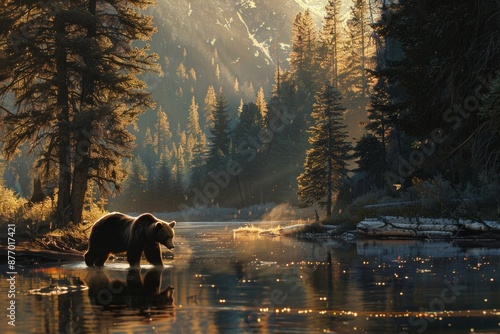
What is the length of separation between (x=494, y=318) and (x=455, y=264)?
A: 10519 mm

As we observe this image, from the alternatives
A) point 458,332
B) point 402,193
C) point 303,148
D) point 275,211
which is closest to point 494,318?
point 458,332

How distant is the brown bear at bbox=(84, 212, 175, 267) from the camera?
72.2 feet

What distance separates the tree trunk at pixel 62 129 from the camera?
3111 centimetres

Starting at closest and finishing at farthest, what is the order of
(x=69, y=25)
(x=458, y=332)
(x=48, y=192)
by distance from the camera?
(x=458, y=332) → (x=69, y=25) → (x=48, y=192)

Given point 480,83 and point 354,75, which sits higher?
point 354,75

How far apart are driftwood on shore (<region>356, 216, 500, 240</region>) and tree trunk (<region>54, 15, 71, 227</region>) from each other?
1618 centimetres

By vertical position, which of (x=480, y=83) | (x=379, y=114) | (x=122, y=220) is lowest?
(x=122, y=220)

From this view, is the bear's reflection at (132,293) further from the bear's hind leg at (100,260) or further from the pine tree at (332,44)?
the pine tree at (332,44)

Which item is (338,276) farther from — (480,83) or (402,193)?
(402,193)

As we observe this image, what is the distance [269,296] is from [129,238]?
7.62 m

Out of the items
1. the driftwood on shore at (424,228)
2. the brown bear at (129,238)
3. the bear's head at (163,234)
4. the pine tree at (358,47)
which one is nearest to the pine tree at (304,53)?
the pine tree at (358,47)

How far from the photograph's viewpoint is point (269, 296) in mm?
15656

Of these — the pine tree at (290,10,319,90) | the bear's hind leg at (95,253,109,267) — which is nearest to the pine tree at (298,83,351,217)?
the bear's hind leg at (95,253,109,267)

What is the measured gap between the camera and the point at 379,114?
61.3 meters
